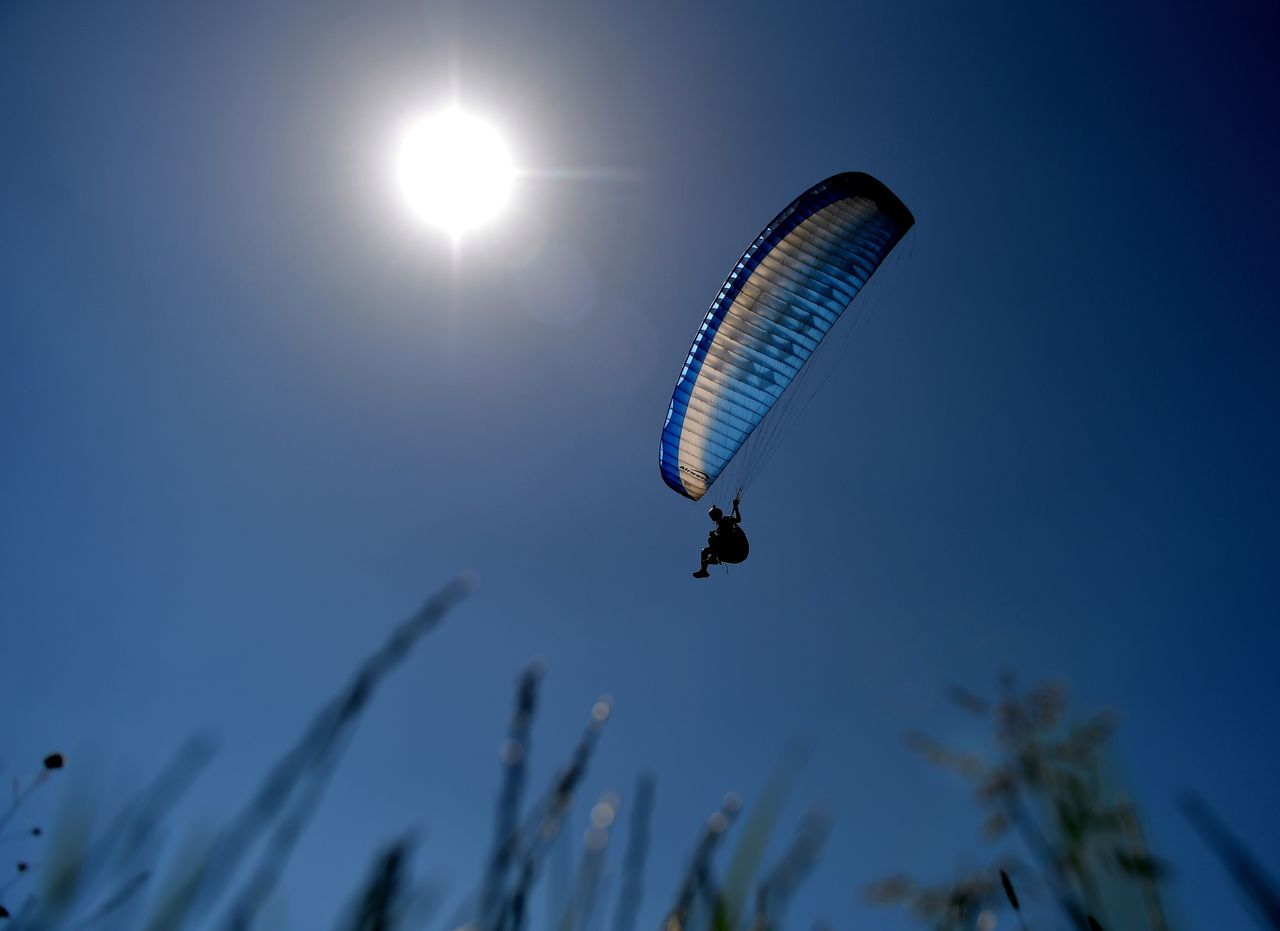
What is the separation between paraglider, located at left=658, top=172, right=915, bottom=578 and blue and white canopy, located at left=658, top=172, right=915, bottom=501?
0.06 ft

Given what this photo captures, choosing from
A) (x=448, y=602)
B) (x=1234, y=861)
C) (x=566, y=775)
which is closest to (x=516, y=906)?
(x=566, y=775)

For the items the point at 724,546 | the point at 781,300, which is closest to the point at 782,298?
the point at 781,300

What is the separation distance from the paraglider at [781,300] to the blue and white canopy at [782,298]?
0.06ft

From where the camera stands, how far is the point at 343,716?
3.72ft

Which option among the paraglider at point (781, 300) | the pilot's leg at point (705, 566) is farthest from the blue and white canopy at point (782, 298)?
the pilot's leg at point (705, 566)

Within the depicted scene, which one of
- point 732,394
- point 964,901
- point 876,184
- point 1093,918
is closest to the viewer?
point 1093,918

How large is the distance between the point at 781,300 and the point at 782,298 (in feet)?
0.14

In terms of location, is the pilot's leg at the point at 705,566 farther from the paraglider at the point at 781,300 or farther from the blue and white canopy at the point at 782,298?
the blue and white canopy at the point at 782,298

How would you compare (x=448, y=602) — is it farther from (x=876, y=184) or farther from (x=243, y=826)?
(x=876, y=184)

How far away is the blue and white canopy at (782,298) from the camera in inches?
569

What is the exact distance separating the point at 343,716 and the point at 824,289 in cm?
1483

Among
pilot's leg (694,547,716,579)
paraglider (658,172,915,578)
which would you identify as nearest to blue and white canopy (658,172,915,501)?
paraglider (658,172,915,578)

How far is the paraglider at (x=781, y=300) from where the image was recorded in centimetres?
1445

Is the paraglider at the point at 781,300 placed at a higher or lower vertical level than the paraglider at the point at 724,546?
higher
